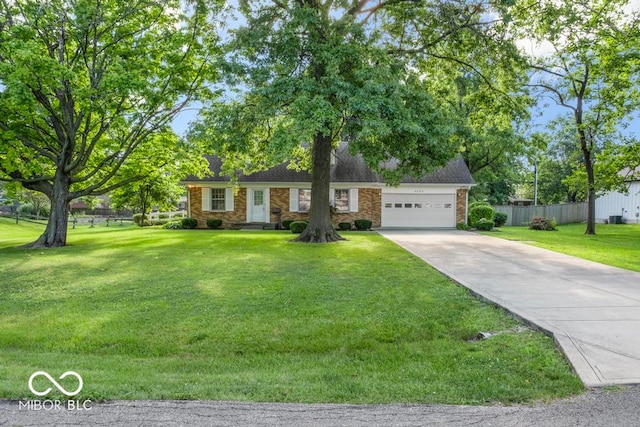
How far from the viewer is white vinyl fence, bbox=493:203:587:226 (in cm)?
3036

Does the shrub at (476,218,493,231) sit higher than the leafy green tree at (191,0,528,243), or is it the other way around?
the leafy green tree at (191,0,528,243)

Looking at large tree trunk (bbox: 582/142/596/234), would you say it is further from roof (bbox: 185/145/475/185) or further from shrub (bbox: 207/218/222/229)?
shrub (bbox: 207/218/222/229)

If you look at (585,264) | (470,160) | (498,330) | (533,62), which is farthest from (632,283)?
(470,160)

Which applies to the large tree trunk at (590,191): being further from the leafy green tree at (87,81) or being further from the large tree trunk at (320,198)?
the leafy green tree at (87,81)

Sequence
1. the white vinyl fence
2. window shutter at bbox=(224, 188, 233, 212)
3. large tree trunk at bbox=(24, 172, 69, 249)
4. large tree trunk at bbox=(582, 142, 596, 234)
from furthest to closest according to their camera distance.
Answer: the white vinyl fence
window shutter at bbox=(224, 188, 233, 212)
large tree trunk at bbox=(582, 142, 596, 234)
large tree trunk at bbox=(24, 172, 69, 249)

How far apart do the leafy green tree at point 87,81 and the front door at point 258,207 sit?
731 centimetres

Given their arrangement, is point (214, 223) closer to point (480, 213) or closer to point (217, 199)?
point (217, 199)

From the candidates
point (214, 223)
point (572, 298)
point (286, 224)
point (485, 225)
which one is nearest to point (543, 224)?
point (485, 225)

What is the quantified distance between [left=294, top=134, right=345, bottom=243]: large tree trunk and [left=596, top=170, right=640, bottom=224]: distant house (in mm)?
25231

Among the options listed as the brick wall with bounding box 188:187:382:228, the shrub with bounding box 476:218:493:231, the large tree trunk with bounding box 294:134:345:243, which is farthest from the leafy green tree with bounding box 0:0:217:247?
the shrub with bounding box 476:218:493:231

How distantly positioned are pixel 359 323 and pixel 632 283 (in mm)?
5625

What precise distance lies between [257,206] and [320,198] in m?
8.39

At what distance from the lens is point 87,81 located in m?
15.1

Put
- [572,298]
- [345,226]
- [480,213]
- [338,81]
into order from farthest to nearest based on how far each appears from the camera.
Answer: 1. [480,213]
2. [345,226]
3. [338,81]
4. [572,298]
